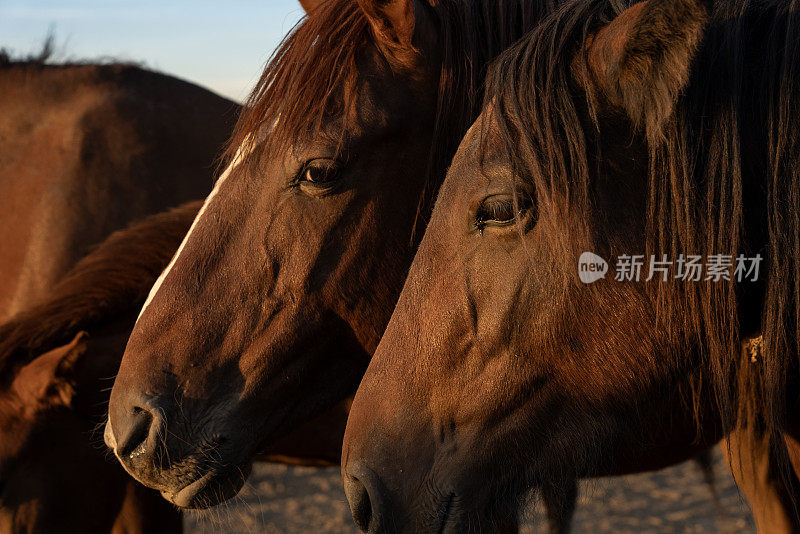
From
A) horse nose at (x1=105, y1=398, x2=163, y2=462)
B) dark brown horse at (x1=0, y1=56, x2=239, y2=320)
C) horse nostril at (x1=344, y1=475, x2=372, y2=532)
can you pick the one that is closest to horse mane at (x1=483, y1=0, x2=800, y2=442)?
horse nostril at (x1=344, y1=475, x2=372, y2=532)

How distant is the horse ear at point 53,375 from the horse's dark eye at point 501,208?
191cm

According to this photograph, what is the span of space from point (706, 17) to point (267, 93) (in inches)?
52.2

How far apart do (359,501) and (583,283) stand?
0.69 m

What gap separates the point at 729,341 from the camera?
1666mm

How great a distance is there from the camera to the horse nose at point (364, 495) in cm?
171

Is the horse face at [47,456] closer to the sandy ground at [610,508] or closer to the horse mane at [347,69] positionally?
the horse mane at [347,69]

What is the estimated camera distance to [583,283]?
5.38 feet

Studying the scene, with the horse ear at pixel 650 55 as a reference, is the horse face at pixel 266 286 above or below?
below

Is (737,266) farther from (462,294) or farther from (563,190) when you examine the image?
(462,294)

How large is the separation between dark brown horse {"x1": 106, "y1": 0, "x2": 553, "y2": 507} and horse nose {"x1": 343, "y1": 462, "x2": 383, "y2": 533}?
1.79 feet

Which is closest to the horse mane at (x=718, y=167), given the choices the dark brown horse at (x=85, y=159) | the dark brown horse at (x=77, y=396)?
the dark brown horse at (x=77, y=396)

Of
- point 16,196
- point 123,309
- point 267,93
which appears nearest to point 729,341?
point 267,93

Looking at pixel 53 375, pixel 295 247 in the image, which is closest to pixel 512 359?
pixel 295 247

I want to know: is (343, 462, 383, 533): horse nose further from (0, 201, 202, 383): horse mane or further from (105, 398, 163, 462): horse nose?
(0, 201, 202, 383): horse mane
